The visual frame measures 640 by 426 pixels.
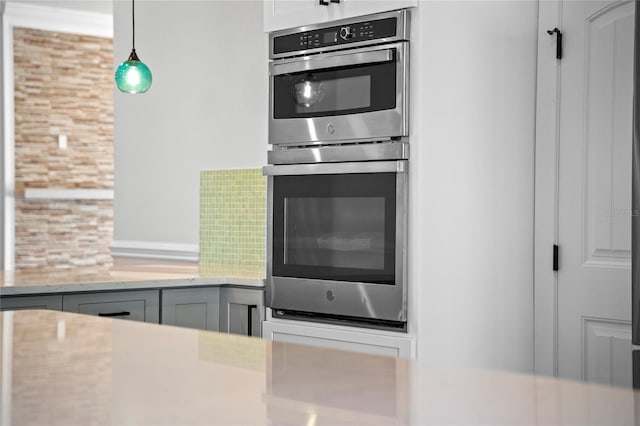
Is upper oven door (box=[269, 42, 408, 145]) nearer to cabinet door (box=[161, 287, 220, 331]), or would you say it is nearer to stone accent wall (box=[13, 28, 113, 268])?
cabinet door (box=[161, 287, 220, 331])

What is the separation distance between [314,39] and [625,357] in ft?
5.01

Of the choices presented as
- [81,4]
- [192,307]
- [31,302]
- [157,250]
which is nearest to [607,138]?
[192,307]

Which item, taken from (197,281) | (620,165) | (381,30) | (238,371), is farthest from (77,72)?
(238,371)

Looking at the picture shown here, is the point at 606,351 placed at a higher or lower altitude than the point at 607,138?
lower

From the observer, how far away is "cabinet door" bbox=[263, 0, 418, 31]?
2.96 metres

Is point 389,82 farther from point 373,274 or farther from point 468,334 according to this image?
point 468,334

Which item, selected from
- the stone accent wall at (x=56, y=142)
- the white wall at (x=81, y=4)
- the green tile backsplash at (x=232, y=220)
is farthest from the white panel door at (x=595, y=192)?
the stone accent wall at (x=56, y=142)

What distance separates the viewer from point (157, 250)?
4.46 m

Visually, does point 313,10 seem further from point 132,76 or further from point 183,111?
point 183,111

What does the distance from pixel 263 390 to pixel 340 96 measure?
2284 mm

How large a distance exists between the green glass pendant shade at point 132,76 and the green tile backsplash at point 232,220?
0.66m

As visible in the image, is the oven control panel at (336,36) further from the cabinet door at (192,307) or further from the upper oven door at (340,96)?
the cabinet door at (192,307)

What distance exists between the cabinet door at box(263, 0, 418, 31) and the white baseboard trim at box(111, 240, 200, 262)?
1.40m

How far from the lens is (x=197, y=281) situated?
3.47 meters
